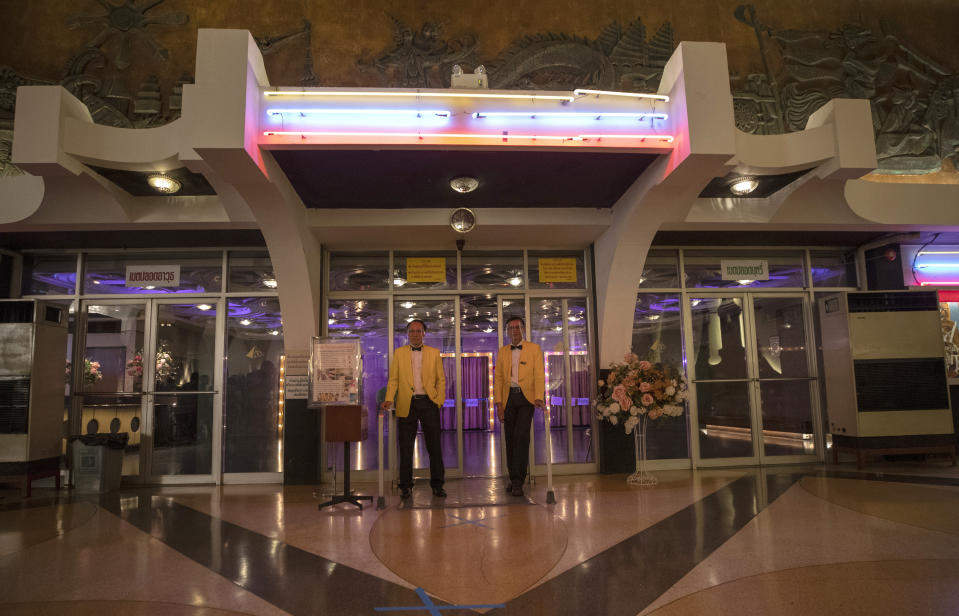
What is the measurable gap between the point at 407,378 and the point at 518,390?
123cm

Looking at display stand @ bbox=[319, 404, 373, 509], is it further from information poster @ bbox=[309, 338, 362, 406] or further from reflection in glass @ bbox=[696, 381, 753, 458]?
reflection in glass @ bbox=[696, 381, 753, 458]

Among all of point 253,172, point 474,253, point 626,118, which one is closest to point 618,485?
point 474,253

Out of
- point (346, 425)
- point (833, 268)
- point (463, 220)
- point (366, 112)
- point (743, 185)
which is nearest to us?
point (366, 112)

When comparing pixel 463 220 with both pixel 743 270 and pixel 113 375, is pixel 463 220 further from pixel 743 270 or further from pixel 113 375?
pixel 113 375

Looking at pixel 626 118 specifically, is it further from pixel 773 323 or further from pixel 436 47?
pixel 773 323

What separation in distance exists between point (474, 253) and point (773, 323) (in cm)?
435

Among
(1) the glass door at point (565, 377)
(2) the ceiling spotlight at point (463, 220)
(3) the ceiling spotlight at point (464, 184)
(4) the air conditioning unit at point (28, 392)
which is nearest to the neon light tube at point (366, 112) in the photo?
(3) the ceiling spotlight at point (464, 184)

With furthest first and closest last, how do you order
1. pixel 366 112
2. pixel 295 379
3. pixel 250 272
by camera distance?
pixel 250 272, pixel 295 379, pixel 366 112

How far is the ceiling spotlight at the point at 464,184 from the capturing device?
20.4ft

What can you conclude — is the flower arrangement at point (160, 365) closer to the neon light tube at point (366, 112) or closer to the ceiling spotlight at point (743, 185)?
the neon light tube at point (366, 112)

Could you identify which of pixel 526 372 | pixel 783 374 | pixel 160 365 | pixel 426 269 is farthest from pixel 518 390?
pixel 160 365

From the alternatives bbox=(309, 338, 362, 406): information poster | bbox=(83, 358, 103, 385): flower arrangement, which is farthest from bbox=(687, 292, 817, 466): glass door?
bbox=(83, 358, 103, 385): flower arrangement

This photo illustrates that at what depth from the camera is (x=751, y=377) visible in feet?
27.1

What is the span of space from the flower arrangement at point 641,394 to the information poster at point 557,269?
4.92 ft
